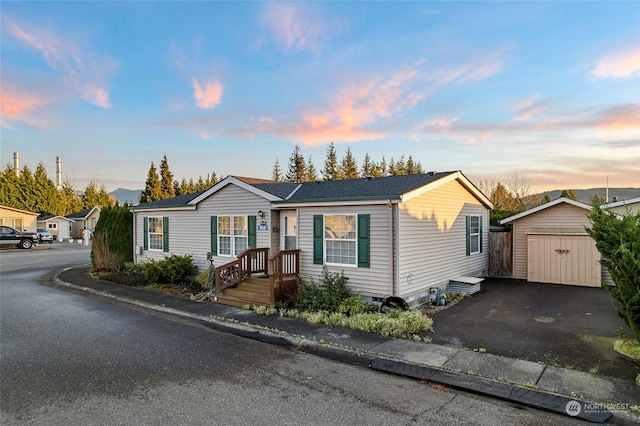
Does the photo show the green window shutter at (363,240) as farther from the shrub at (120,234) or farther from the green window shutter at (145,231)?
the shrub at (120,234)

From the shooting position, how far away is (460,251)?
1255cm

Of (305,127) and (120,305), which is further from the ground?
(305,127)

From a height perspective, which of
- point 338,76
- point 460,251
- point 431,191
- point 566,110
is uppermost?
point 338,76

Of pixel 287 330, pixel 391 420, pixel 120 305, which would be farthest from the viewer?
pixel 120 305

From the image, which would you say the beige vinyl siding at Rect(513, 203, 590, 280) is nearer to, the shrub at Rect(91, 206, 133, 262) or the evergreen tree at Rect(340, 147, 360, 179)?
the shrub at Rect(91, 206, 133, 262)

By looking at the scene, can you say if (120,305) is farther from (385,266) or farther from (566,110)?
(566,110)

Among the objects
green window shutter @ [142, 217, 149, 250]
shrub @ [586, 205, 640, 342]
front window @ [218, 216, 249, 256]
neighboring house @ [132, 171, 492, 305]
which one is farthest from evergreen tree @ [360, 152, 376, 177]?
shrub @ [586, 205, 640, 342]

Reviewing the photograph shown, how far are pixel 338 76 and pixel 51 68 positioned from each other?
36.2 ft

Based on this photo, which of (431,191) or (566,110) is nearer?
(431,191)

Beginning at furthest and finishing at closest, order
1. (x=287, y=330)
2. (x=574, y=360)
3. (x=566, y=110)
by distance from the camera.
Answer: (x=566, y=110)
(x=287, y=330)
(x=574, y=360)

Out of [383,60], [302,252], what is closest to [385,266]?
[302,252]

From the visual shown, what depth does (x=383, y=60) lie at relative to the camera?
1266 cm

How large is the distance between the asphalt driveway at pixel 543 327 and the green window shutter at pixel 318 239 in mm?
3478

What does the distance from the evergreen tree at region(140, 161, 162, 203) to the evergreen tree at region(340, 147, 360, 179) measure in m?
24.8
